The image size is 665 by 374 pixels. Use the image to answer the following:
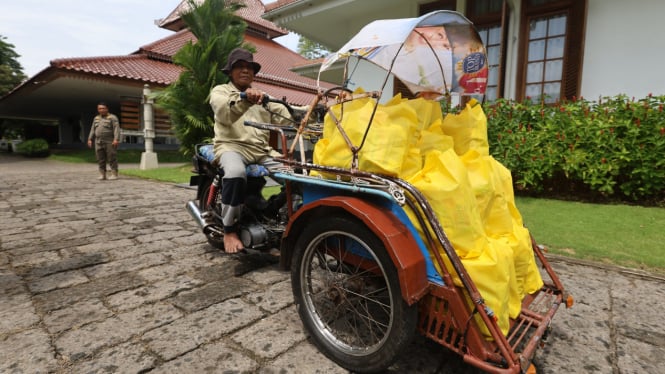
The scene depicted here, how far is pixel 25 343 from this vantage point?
7.06ft

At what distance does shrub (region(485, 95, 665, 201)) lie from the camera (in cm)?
533

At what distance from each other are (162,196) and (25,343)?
554cm

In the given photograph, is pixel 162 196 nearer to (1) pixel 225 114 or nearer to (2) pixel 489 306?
(1) pixel 225 114

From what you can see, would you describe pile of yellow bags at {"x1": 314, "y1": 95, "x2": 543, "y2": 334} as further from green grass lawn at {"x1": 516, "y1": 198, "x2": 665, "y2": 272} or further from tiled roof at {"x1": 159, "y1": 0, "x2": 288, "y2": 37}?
tiled roof at {"x1": 159, "y1": 0, "x2": 288, "y2": 37}

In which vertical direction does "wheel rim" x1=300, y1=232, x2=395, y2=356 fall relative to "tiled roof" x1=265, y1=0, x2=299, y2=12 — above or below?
below

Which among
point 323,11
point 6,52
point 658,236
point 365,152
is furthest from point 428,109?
point 6,52

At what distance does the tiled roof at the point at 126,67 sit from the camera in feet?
38.9

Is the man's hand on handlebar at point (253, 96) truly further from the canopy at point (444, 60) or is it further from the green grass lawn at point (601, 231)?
the green grass lawn at point (601, 231)

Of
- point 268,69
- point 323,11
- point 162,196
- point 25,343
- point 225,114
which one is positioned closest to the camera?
point 25,343

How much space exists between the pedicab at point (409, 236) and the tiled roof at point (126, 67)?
41.7 ft

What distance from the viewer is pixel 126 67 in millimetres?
13773

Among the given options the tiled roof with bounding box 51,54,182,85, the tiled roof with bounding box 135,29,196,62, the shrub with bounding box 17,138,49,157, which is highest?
the tiled roof with bounding box 135,29,196,62

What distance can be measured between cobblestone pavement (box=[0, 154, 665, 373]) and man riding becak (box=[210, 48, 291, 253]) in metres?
0.59

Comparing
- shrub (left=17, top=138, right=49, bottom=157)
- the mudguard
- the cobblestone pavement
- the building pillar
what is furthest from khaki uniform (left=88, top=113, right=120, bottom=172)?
shrub (left=17, top=138, right=49, bottom=157)
